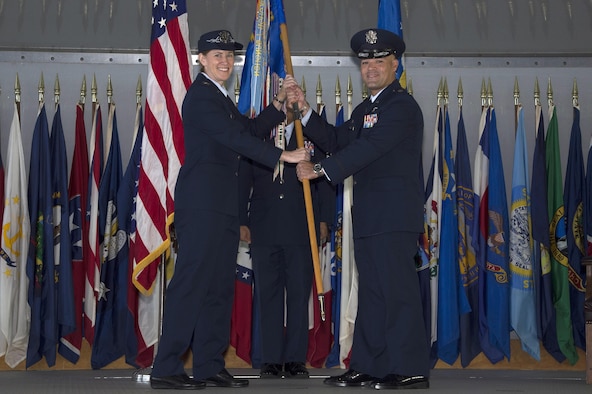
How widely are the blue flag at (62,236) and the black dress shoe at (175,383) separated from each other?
1.86 metres

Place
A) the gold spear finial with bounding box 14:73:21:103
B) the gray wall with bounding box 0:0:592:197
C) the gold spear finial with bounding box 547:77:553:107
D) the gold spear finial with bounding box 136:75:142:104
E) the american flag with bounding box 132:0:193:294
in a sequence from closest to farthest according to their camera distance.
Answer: the american flag with bounding box 132:0:193:294, the gold spear finial with bounding box 14:73:21:103, the gold spear finial with bounding box 136:75:142:104, the gold spear finial with bounding box 547:77:553:107, the gray wall with bounding box 0:0:592:197

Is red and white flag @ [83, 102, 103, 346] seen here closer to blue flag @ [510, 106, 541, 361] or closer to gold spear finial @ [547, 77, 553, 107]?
blue flag @ [510, 106, 541, 361]

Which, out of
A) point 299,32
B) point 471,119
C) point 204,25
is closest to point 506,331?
point 471,119

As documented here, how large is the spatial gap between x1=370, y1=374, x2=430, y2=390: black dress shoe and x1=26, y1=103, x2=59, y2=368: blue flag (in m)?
2.57

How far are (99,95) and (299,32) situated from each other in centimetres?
155

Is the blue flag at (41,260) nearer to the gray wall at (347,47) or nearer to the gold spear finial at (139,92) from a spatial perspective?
the gray wall at (347,47)

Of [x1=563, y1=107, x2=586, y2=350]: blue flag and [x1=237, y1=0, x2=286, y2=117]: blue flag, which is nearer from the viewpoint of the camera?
[x1=237, y1=0, x2=286, y2=117]: blue flag

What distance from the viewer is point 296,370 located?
18.3ft

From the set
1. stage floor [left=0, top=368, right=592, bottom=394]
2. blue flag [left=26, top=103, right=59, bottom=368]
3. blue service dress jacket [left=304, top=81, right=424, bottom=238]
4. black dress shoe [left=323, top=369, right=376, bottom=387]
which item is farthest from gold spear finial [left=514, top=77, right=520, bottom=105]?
blue flag [left=26, top=103, right=59, bottom=368]

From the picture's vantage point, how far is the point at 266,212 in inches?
228

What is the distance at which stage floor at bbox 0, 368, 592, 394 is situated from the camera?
4539 millimetres

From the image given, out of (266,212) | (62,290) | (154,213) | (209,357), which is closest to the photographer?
(209,357)

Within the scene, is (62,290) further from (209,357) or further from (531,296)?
(531,296)

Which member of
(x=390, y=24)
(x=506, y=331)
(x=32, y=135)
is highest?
(x=390, y=24)
